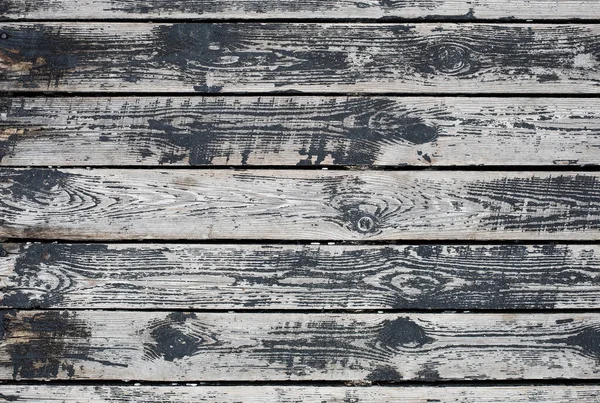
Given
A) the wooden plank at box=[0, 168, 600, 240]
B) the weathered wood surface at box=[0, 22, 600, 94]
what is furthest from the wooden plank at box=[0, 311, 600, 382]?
the weathered wood surface at box=[0, 22, 600, 94]

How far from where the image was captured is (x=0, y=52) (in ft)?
4.97

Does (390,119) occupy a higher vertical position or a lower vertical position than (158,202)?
higher

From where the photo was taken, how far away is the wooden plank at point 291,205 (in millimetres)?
1479

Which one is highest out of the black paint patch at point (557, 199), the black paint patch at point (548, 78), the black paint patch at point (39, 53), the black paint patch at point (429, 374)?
the black paint patch at point (548, 78)

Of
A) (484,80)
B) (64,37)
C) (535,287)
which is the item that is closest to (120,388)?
(64,37)

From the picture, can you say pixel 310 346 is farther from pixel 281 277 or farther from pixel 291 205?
pixel 291 205

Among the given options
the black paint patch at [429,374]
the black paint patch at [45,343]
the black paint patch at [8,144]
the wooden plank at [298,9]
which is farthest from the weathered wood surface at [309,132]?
the black paint patch at [429,374]

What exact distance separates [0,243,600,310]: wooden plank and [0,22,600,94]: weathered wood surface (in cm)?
46

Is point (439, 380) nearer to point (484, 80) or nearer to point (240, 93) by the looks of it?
point (484, 80)

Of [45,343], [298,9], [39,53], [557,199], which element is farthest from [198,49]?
[557,199]

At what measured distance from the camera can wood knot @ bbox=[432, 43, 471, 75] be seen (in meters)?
1.50

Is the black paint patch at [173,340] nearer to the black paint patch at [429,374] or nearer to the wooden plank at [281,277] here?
the wooden plank at [281,277]

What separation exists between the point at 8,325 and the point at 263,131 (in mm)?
902

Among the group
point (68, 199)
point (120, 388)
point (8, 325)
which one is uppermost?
point (68, 199)
